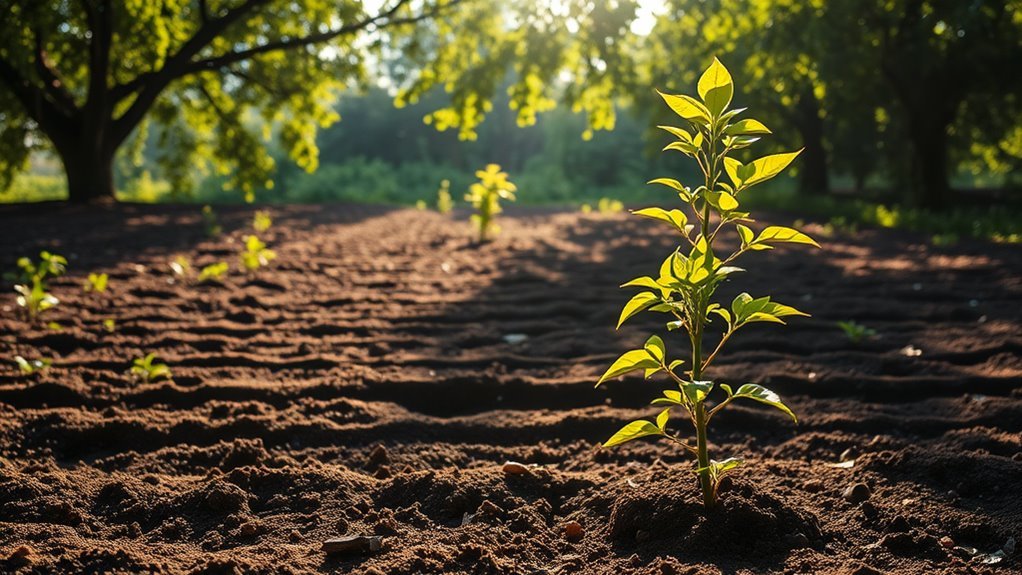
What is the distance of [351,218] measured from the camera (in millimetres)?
12375

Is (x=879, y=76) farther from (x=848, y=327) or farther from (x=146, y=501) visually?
(x=146, y=501)

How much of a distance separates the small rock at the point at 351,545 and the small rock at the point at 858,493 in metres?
1.30

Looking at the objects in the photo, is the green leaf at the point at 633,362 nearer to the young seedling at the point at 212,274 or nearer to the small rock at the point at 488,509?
the small rock at the point at 488,509

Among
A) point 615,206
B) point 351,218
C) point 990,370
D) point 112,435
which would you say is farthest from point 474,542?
point 615,206

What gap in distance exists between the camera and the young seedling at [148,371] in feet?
10.9

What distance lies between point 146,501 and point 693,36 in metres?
11.8

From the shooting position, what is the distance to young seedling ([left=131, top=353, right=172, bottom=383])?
3318mm

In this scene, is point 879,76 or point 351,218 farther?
point 879,76

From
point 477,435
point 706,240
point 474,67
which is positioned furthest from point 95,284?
point 474,67

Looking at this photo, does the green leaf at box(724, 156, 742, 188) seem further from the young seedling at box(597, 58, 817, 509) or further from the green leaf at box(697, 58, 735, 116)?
the green leaf at box(697, 58, 735, 116)

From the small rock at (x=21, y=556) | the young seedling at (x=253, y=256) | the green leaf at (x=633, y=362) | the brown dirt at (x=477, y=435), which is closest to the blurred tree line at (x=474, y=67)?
the young seedling at (x=253, y=256)

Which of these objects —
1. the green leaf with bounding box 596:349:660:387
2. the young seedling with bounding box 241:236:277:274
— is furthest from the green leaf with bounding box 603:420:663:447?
the young seedling with bounding box 241:236:277:274

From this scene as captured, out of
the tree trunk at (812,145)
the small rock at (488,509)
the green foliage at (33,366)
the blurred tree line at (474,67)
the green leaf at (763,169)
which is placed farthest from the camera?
the tree trunk at (812,145)

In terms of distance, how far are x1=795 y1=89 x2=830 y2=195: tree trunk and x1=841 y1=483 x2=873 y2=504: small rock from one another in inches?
638
